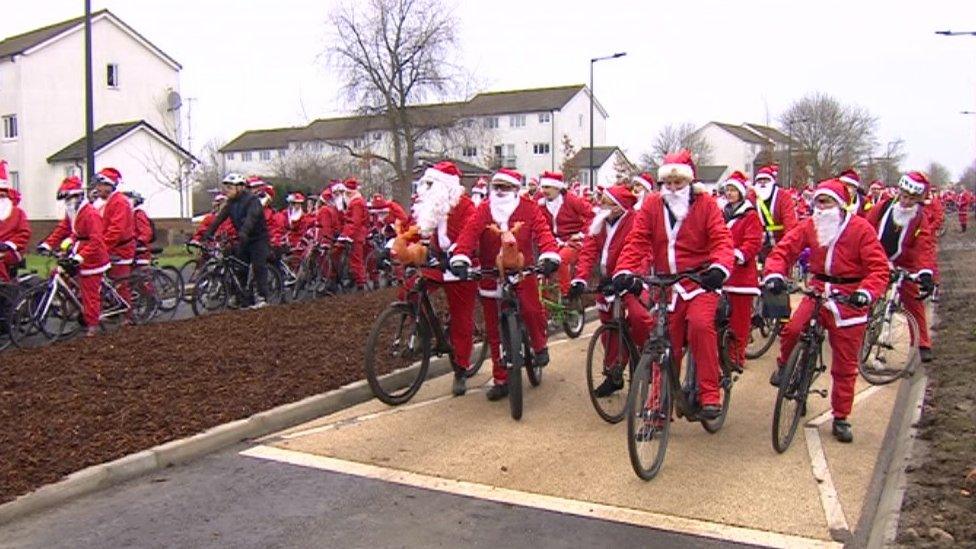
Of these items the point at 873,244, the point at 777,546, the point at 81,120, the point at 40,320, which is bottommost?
the point at 777,546

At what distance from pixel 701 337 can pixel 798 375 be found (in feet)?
3.17

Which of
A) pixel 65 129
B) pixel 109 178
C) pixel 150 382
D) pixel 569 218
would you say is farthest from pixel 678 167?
pixel 65 129

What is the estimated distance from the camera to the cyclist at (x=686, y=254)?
243 inches

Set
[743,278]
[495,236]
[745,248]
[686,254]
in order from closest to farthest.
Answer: [686,254]
[495,236]
[743,278]
[745,248]

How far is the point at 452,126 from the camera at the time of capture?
50.1 meters

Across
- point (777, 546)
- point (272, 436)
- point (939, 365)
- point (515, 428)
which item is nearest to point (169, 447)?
point (272, 436)

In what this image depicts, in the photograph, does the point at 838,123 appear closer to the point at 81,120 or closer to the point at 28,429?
the point at 81,120

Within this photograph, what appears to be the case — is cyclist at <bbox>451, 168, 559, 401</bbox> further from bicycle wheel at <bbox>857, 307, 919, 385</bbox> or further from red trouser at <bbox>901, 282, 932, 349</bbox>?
red trouser at <bbox>901, 282, 932, 349</bbox>

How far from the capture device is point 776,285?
6.53 m

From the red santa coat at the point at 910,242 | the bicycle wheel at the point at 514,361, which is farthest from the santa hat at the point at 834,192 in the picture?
the bicycle wheel at the point at 514,361

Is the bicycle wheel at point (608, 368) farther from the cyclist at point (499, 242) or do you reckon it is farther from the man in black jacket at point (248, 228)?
the man in black jacket at point (248, 228)

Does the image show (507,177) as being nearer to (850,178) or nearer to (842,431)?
(842,431)

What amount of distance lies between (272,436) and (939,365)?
21.7 feet

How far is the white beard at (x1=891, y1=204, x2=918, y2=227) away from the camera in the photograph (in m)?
9.20
